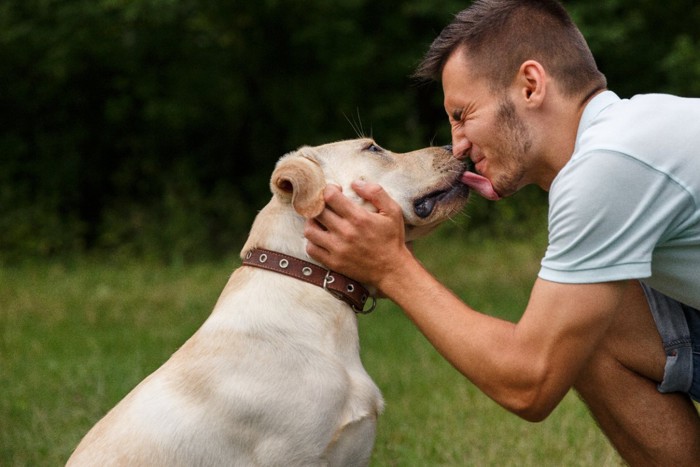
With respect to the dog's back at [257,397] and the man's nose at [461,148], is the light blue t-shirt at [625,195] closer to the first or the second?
the man's nose at [461,148]

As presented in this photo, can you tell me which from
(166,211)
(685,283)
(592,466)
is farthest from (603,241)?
(166,211)

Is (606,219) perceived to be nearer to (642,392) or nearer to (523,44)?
(523,44)

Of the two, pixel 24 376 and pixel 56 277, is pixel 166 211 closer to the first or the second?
pixel 56 277

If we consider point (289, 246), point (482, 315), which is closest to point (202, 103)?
point (289, 246)

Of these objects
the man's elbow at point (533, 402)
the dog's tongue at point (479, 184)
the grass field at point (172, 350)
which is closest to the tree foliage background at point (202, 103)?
the grass field at point (172, 350)

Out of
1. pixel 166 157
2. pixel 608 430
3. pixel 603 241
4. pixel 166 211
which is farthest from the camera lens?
pixel 166 157

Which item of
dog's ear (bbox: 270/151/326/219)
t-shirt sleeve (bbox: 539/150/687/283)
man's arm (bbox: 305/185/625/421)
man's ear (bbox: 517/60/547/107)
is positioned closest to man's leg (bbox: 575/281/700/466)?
man's arm (bbox: 305/185/625/421)

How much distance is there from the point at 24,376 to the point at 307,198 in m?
3.86

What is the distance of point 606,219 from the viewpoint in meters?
2.70

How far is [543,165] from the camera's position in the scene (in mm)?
3354

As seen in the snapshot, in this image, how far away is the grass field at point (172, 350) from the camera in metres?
4.58

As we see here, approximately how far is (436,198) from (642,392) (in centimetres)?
100

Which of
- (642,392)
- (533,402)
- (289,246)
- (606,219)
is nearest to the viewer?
(606,219)

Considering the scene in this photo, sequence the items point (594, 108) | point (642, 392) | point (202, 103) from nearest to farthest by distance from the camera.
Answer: point (594, 108)
point (642, 392)
point (202, 103)
